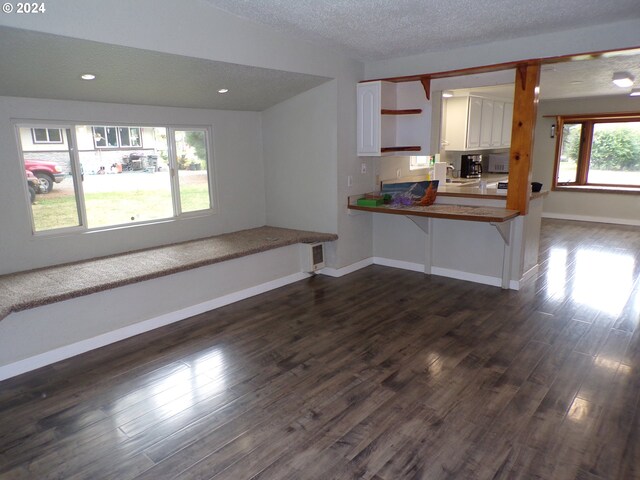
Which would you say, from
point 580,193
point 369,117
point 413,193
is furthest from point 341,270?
point 580,193

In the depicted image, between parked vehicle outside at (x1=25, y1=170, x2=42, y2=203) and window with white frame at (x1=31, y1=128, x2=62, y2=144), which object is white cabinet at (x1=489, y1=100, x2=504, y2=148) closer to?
window with white frame at (x1=31, y1=128, x2=62, y2=144)

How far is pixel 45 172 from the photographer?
12.4ft

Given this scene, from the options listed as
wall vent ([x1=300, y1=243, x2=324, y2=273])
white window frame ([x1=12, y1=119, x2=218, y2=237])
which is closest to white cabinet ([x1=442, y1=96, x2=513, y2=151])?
wall vent ([x1=300, y1=243, x2=324, y2=273])

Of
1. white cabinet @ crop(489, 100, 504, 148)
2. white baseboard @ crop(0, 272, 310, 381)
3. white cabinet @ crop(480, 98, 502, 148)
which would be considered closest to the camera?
white baseboard @ crop(0, 272, 310, 381)

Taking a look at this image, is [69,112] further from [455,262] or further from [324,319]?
[455,262]

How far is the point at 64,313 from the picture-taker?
311 centimetres

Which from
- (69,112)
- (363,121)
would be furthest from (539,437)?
(69,112)

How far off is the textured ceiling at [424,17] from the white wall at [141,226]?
1.48m

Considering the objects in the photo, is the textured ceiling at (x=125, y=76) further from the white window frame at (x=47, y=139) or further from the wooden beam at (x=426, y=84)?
the wooden beam at (x=426, y=84)

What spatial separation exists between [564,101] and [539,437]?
306 inches

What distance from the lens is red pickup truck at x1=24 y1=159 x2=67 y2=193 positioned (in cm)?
369

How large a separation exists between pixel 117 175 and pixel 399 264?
3260mm

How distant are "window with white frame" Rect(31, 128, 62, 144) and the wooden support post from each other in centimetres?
413

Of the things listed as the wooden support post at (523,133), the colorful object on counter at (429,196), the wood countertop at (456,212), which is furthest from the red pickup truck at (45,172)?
the wooden support post at (523,133)
